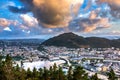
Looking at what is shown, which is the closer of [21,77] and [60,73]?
[21,77]

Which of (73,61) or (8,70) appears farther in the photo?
(73,61)

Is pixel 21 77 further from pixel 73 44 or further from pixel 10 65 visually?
pixel 73 44

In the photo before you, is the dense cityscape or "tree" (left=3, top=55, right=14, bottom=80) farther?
the dense cityscape

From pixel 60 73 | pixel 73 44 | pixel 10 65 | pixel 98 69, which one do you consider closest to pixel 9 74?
pixel 10 65

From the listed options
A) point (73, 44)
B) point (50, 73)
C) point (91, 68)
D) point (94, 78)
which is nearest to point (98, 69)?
point (91, 68)

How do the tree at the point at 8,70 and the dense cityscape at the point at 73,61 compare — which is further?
the dense cityscape at the point at 73,61

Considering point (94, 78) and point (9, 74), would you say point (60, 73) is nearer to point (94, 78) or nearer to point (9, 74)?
point (94, 78)

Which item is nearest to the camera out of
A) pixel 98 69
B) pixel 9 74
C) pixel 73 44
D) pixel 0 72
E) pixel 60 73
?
pixel 9 74

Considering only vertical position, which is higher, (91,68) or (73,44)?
(73,44)

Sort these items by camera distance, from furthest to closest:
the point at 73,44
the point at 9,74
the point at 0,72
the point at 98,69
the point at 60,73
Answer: the point at 73,44
the point at 98,69
the point at 60,73
the point at 0,72
the point at 9,74

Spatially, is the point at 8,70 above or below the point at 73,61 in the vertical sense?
above
